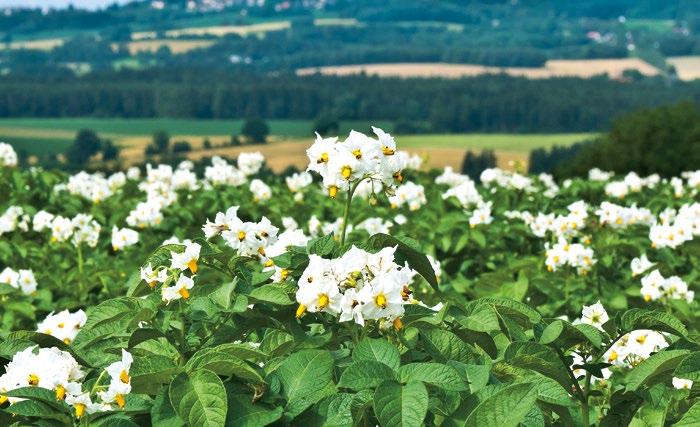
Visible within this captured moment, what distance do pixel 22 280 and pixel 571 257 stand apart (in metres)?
3.19

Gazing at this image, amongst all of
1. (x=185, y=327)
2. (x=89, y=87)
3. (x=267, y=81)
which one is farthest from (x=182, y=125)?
(x=185, y=327)

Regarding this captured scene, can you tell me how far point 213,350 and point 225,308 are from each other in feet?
1.49

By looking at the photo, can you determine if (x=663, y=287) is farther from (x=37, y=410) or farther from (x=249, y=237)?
(x=37, y=410)

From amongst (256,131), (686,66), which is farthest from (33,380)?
(686,66)

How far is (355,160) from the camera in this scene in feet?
11.9

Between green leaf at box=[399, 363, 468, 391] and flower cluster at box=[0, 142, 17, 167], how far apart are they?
8738 mm

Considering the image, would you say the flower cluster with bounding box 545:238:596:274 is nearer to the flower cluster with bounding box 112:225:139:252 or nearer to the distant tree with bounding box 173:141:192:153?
the flower cluster with bounding box 112:225:139:252

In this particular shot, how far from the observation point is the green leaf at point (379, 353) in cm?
265

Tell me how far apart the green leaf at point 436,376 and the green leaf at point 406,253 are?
73 centimetres

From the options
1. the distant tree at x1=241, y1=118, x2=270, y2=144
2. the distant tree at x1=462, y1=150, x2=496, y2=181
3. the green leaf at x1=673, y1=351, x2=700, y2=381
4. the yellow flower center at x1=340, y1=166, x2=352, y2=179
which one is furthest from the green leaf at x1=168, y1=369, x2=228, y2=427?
the distant tree at x1=241, y1=118, x2=270, y2=144

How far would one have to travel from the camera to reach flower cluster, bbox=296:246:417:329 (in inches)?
112

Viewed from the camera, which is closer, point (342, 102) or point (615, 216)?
point (615, 216)

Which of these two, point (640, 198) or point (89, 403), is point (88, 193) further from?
point (89, 403)

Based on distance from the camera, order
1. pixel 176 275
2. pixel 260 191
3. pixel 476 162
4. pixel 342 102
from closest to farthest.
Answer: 1. pixel 176 275
2. pixel 260 191
3. pixel 476 162
4. pixel 342 102
